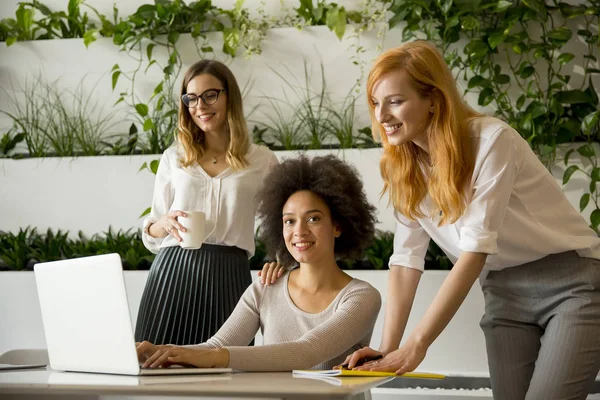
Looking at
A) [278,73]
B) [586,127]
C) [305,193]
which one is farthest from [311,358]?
[278,73]

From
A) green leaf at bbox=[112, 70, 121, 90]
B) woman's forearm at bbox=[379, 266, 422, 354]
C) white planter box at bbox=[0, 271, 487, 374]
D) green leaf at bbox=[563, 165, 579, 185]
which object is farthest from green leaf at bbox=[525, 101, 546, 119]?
green leaf at bbox=[112, 70, 121, 90]

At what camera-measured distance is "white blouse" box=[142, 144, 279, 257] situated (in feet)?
8.81

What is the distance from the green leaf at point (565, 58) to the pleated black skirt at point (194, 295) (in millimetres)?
1527

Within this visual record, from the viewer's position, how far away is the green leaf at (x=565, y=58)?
3254 mm

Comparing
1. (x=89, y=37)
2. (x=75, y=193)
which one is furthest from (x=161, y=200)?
(x=89, y=37)

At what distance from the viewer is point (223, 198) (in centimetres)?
270

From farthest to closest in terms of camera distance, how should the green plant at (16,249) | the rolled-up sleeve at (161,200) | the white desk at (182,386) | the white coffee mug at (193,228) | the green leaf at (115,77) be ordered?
the green leaf at (115,77), the green plant at (16,249), the rolled-up sleeve at (161,200), the white coffee mug at (193,228), the white desk at (182,386)

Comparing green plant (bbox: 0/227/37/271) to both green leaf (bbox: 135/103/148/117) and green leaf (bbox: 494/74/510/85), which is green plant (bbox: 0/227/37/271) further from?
green leaf (bbox: 494/74/510/85)

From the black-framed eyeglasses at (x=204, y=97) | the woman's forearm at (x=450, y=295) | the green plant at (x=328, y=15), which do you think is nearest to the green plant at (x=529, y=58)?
the green plant at (x=328, y=15)

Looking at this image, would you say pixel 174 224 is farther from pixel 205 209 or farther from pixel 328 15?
pixel 328 15

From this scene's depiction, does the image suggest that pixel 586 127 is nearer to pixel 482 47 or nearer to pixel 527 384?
pixel 482 47

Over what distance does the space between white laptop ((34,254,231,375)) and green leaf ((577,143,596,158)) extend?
2.01m

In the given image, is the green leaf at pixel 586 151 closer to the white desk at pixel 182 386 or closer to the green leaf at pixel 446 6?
the green leaf at pixel 446 6

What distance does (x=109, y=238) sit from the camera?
3611 millimetres
